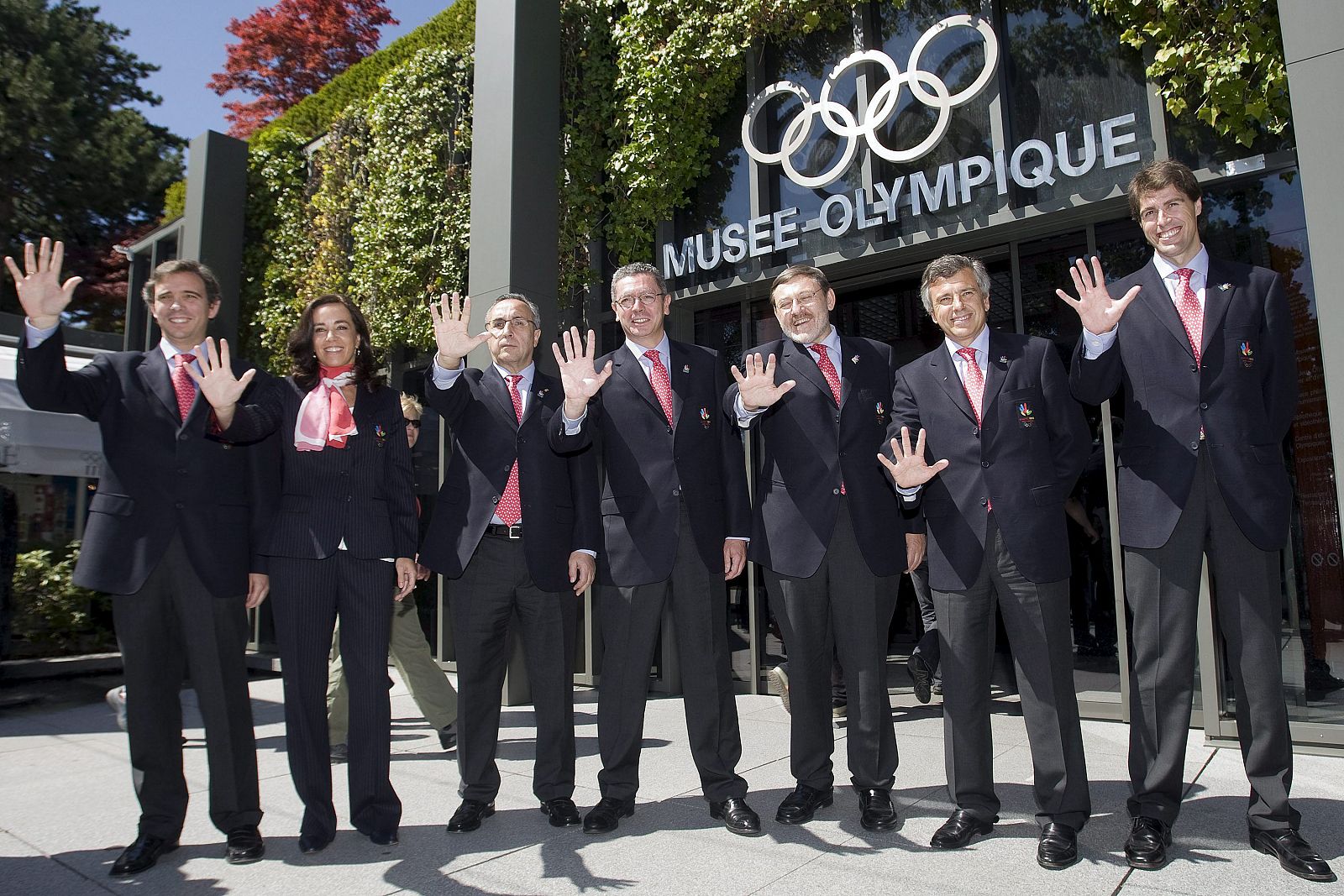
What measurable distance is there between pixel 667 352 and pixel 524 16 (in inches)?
169

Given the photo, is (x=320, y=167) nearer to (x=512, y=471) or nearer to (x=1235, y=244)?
(x=512, y=471)

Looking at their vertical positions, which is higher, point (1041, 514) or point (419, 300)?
point (419, 300)

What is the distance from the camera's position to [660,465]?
3.53m

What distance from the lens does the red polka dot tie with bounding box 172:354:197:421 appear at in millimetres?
3328

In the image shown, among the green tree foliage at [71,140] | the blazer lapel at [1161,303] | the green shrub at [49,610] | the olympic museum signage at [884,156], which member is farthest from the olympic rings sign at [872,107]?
the green tree foliage at [71,140]

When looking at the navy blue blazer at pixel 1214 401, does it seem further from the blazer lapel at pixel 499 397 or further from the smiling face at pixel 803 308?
the blazer lapel at pixel 499 397

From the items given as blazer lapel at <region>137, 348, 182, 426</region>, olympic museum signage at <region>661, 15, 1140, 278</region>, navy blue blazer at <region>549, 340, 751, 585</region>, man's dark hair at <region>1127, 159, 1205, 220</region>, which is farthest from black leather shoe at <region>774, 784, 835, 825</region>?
olympic museum signage at <region>661, 15, 1140, 278</region>

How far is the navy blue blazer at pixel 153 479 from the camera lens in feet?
10.2

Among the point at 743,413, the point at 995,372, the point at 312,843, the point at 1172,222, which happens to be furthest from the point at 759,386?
the point at 312,843

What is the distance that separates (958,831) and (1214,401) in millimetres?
1705

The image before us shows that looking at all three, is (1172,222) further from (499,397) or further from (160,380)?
(160,380)

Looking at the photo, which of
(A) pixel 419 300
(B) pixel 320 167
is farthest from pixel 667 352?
(B) pixel 320 167

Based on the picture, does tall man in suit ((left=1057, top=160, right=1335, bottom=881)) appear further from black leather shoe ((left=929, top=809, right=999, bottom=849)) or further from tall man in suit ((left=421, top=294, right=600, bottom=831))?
tall man in suit ((left=421, top=294, right=600, bottom=831))

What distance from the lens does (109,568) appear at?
3.10m
